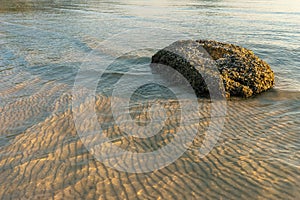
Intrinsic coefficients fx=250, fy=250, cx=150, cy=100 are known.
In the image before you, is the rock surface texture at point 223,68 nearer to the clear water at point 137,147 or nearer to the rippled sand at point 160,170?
the clear water at point 137,147

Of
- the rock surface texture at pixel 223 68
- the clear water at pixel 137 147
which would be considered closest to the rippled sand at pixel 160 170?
the clear water at pixel 137 147

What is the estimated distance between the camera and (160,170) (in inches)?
166

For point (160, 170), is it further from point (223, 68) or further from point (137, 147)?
point (223, 68)

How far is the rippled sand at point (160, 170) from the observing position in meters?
3.75

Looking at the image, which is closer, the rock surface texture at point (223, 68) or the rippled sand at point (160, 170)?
the rippled sand at point (160, 170)

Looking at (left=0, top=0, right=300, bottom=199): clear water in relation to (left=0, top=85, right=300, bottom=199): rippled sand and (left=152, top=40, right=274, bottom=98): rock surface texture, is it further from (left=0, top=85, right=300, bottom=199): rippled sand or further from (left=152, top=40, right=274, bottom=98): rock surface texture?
(left=152, top=40, right=274, bottom=98): rock surface texture

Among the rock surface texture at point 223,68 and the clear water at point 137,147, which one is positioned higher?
the rock surface texture at point 223,68

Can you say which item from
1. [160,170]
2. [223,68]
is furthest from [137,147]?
[223,68]

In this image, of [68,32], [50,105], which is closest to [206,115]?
[50,105]

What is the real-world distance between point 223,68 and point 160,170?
4.29 meters

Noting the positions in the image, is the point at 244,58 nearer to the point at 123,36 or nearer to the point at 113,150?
the point at 113,150

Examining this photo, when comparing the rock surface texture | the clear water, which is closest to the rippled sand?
the clear water

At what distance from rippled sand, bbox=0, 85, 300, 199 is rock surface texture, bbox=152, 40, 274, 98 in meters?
1.15

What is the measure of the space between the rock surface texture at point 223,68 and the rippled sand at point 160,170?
3.78 feet
